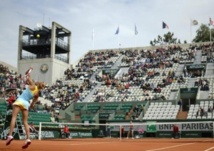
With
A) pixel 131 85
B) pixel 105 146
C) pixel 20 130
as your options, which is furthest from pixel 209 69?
pixel 105 146

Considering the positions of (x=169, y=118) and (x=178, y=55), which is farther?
(x=178, y=55)

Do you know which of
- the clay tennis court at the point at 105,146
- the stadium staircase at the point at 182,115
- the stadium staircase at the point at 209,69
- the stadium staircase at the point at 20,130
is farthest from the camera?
the stadium staircase at the point at 209,69

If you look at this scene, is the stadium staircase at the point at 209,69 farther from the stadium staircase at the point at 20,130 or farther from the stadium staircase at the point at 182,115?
the stadium staircase at the point at 20,130

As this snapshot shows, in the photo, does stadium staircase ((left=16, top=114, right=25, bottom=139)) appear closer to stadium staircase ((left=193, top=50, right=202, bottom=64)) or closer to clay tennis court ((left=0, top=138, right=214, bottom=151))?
clay tennis court ((left=0, top=138, right=214, bottom=151))

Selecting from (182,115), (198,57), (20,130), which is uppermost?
(198,57)

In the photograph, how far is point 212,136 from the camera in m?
32.7

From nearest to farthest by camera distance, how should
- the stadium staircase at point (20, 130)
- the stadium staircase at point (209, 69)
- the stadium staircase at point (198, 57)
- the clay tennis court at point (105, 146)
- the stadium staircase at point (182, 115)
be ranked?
the clay tennis court at point (105, 146) < the stadium staircase at point (20, 130) < the stadium staircase at point (182, 115) < the stadium staircase at point (209, 69) < the stadium staircase at point (198, 57)

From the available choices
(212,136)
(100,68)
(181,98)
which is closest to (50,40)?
(100,68)

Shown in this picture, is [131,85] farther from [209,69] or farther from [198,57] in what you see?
[198,57]

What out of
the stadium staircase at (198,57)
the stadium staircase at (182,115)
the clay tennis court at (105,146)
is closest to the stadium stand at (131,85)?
the stadium staircase at (198,57)

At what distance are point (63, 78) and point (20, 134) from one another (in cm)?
3141

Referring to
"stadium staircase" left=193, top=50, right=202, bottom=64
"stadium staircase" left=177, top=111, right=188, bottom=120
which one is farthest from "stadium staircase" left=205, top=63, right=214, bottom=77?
"stadium staircase" left=177, top=111, right=188, bottom=120

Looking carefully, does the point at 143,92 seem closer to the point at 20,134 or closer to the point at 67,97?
the point at 67,97

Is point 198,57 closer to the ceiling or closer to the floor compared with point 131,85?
closer to the ceiling
